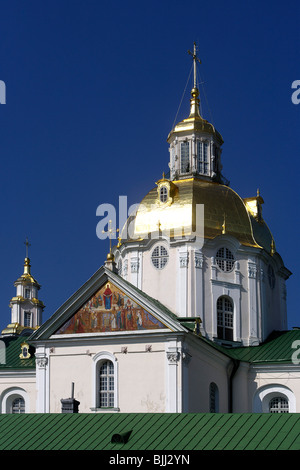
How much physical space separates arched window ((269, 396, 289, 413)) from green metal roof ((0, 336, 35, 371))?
35.6ft

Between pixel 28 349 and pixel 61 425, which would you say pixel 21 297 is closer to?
pixel 28 349

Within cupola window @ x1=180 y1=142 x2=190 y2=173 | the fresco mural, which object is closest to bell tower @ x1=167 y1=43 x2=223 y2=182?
cupola window @ x1=180 y1=142 x2=190 y2=173

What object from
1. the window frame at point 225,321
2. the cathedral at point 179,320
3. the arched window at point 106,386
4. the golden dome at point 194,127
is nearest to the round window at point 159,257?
the cathedral at point 179,320

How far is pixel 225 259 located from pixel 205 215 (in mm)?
2245

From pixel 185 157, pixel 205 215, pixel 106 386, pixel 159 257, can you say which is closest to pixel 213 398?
pixel 106 386

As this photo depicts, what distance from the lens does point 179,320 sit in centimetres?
4456

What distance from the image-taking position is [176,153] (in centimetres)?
5366

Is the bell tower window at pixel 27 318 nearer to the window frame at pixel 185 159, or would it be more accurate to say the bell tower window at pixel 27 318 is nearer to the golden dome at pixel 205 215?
the window frame at pixel 185 159

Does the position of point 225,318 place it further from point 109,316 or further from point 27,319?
point 27,319

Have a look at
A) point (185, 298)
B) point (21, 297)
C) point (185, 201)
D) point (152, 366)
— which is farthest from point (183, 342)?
point (21, 297)

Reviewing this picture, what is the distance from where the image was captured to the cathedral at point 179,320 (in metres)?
40.6

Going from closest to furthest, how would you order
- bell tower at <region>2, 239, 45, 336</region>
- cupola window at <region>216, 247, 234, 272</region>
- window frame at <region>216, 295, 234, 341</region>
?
window frame at <region>216, 295, 234, 341</region> → cupola window at <region>216, 247, 234, 272</region> → bell tower at <region>2, 239, 45, 336</region>

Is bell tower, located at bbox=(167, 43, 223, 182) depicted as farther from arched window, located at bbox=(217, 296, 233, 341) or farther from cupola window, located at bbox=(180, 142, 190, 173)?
arched window, located at bbox=(217, 296, 233, 341)

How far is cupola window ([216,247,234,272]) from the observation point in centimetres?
4869
